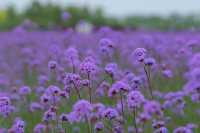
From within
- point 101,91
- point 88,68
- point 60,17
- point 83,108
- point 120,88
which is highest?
point 60,17

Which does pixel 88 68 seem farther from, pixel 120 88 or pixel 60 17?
pixel 60 17

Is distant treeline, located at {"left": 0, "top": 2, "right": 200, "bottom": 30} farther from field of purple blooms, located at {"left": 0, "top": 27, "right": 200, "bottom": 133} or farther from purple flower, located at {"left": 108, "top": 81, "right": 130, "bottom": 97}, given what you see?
purple flower, located at {"left": 108, "top": 81, "right": 130, "bottom": 97}

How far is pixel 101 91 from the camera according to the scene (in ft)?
14.6

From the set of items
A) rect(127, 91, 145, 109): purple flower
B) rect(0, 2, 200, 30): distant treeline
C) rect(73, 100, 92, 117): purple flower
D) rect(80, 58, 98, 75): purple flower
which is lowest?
rect(73, 100, 92, 117): purple flower

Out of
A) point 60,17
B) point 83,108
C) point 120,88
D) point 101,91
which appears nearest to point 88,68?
point 120,88

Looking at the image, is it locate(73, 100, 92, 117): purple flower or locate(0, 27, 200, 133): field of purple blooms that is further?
locate(0, 27, 200, 133): field of purple blooms

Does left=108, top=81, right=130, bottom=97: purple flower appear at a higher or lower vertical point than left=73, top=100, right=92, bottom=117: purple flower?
higher

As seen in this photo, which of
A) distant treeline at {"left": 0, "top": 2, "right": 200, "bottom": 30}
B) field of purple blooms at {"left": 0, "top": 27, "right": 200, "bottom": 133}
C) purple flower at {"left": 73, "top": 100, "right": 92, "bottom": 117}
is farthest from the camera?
distant treeline at {"left": 0, "top": 2, "right": 200, "bottom": 30}

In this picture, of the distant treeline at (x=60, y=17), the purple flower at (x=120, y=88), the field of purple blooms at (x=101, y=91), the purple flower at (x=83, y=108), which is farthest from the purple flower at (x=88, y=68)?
the distant treeline at (x=60, y=17)

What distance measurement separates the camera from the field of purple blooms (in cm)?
312

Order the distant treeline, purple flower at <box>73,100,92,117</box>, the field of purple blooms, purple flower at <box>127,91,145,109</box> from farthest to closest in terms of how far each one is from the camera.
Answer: the distant treeline
the field of purple blooms
purple flower at <box>127,91,145,109</box>
purple flower at <box>73,100,92,117</box>

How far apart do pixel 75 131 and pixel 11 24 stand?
14677 millimetres

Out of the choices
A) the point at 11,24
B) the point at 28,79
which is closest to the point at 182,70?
the point at 28,79

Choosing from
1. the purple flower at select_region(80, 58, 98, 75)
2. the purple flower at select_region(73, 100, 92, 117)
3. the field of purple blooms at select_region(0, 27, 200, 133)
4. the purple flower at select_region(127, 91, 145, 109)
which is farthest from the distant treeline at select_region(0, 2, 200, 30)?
the purple flower at select_region(73, 100, 92, 117)
